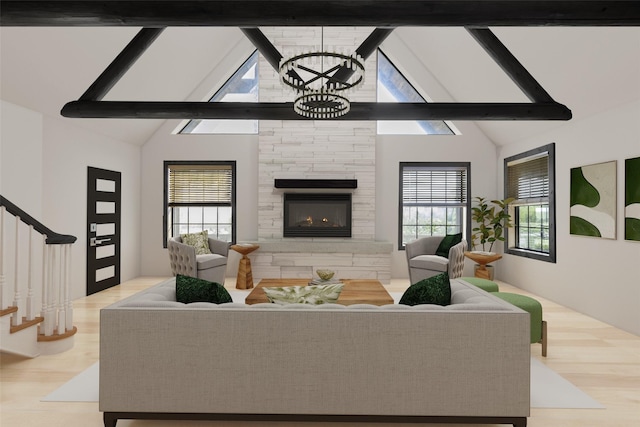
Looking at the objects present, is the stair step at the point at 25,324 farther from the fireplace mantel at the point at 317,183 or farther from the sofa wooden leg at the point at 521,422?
the fireplace mantel at the point at 317,183

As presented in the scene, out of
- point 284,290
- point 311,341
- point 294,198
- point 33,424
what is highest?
point 294,198

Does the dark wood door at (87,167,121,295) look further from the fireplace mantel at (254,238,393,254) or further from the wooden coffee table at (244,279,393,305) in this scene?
the wooden coffee table at (244,279,393,305)

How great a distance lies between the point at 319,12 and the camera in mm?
2754

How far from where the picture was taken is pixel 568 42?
13.5 feet

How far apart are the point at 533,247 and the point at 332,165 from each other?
11.3 feet

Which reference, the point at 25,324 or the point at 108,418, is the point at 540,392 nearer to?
the point at 108,418

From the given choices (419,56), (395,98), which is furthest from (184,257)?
(419,56)

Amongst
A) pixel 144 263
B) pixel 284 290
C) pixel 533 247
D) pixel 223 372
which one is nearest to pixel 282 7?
pixel 284 290

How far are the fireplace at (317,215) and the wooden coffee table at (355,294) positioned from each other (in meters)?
2.20

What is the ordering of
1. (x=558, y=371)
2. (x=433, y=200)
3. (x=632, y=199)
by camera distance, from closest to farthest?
(x=558, y=371), (x=632, y=199), (x=433, y=200)

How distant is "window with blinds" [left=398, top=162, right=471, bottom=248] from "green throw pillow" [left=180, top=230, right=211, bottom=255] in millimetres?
3363

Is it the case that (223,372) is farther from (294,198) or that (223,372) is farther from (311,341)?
(294,198)

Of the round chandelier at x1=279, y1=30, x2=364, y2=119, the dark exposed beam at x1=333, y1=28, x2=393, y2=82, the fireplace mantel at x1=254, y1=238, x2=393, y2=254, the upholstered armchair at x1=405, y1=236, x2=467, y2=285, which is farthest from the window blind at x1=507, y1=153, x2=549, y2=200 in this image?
the round chandelier at x1=279, y1=30, x2=364, y2=119

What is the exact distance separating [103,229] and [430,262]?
4.92 meters
